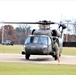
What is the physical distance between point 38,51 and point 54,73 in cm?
981

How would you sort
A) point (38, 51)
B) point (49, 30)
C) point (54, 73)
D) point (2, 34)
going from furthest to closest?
point (2, 34) < point (49, 30) < point (38, 51) < point (54, 73)

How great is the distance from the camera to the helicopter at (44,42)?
2498 cm

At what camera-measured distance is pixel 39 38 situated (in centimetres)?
2564

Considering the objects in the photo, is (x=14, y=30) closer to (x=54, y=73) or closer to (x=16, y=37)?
(x=16, y=37)

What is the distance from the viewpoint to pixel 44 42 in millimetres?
25641

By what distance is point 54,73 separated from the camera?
1509 centimetres

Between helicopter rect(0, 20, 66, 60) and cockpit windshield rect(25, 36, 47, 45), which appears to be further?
cockpit windshield rect(25, 36, 47, 45)

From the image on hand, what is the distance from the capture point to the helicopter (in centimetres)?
2498

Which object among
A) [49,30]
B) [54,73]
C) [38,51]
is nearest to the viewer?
[54,73]

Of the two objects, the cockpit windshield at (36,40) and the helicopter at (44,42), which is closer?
the helicopter at (44,42)

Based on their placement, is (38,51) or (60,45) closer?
(38,51)

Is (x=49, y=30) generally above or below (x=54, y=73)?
above

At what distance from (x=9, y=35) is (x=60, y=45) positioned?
414ft

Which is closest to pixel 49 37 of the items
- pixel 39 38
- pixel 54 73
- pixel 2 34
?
pixel 39 38
